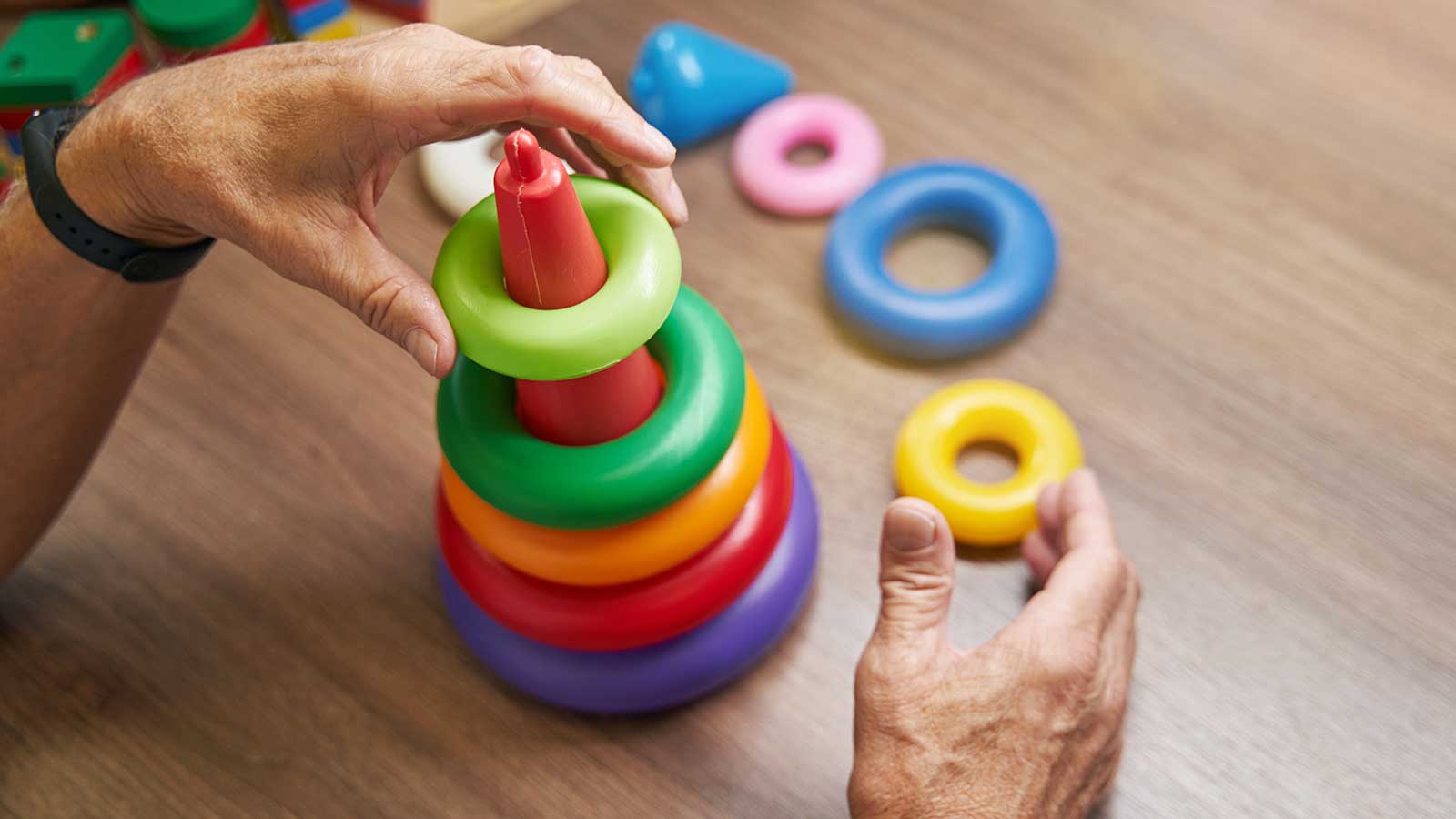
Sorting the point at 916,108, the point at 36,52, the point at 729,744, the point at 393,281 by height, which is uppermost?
the point at 393,281

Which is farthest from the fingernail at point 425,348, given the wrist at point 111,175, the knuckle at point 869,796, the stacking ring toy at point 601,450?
the knuckle at point 869,796

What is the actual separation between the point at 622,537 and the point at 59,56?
112 centimetres

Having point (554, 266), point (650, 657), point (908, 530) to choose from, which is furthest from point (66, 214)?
point (908, 530)

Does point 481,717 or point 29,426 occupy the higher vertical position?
point 29,426

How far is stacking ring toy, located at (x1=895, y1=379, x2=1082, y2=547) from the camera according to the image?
1.25m

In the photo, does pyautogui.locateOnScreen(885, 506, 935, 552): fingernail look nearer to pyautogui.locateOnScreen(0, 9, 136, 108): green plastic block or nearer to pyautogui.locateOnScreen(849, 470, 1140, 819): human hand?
pyautogui.locateOnScreen(849, 470, 1140, 819): human hand

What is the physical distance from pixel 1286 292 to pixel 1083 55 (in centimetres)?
50

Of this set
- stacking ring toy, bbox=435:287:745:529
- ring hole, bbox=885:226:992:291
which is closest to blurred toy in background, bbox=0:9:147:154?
stacking ring toy, bbox=435:287:745:529

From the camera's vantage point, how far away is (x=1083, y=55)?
172 centimetres

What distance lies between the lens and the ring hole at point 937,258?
4.99ft

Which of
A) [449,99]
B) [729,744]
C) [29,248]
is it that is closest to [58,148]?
[29,248]

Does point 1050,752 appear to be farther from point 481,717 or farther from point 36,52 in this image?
point 36,52

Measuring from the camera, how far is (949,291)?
146 cm

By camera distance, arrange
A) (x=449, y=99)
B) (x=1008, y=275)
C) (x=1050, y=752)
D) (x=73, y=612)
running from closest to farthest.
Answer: (x=449, y=99)
(x=1050, y=752)
(x=73, y=612)
(x=1008, y=275)
